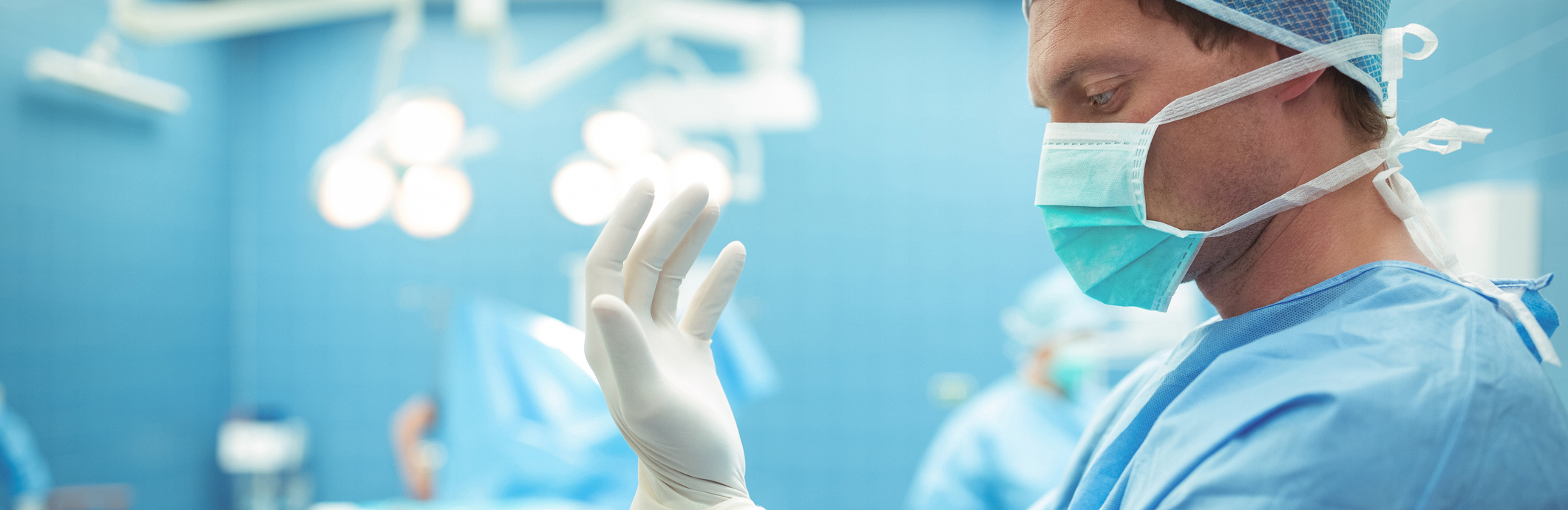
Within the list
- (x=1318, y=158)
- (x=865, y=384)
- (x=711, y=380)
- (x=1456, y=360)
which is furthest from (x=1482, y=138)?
(x=865, y=384)

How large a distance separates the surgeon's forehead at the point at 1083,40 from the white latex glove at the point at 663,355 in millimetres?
377

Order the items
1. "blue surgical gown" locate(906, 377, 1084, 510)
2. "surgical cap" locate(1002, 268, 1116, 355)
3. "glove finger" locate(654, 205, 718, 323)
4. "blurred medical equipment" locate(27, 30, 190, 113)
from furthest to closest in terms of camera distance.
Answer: "blurred medical equipment" locate(27, 30, 190, 113) < "surgical cap" locate(1002, 268, 1116, 355) < "blue surgical gown" locate(906, 377, 1084, 510) < "glove finger" locate(654, 205, 718, 323)

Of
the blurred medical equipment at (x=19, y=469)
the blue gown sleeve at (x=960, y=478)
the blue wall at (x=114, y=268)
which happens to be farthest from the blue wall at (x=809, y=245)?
the blurred medical equipment at (x=19, y=469)

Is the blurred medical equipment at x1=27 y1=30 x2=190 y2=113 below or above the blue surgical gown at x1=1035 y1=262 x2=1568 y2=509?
above

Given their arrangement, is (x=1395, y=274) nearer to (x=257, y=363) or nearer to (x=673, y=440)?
(x=673, y=440)

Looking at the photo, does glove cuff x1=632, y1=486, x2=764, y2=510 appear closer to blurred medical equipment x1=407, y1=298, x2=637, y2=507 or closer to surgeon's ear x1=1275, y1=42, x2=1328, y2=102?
surgeon's ear x1=1275, y1=42, x2=1328, y2=102

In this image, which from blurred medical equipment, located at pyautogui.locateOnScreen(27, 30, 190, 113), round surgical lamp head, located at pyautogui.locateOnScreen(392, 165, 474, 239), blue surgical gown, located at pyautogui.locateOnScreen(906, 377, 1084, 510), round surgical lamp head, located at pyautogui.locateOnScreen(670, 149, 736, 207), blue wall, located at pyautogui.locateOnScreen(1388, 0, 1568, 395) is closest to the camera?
blue wall, located at pyautogui.locateOnScreen(1388, 0, 1568, 395)

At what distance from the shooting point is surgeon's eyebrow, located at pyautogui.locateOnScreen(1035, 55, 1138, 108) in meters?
0.78

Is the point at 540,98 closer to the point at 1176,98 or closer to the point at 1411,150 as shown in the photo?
the point at 1176,98

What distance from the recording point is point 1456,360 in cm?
61

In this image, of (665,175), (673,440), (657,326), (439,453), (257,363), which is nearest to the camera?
(673,440)

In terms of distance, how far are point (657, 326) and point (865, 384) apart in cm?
397

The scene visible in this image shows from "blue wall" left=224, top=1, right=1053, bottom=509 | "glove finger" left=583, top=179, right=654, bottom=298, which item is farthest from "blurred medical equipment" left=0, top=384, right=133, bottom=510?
"glove finger" left=583, top=179, right=654, bottom=298

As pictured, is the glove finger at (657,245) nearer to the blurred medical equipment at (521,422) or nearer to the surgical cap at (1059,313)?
the blurred medical equipment at (521,422)
